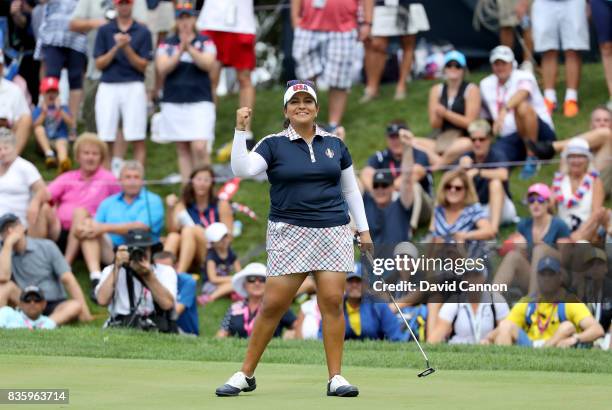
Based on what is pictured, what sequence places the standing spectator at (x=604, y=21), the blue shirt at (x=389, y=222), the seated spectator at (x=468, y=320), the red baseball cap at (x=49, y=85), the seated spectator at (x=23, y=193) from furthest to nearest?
the red baseball cap at (x=49, y=85) → the standing spectator at (x=604, y=21) → the blue shirt at (x=389, y=222) → the seated spectator at (x=23, y=193) → the seated spectator at (x=468, y=320)

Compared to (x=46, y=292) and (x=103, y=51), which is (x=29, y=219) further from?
(x=103, y=51)

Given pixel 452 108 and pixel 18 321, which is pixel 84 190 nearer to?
pixel 18 321

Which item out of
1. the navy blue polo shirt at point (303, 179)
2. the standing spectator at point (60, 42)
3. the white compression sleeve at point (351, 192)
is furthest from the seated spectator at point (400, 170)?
the navy blue polo shirt at point (303, 179)

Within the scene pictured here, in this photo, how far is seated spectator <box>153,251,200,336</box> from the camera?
44.4 ft

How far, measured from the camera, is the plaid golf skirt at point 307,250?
8.34 m

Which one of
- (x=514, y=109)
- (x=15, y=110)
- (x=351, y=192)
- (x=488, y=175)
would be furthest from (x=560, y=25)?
(x=351, y=192)

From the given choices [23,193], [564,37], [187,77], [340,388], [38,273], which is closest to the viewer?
[340,388]

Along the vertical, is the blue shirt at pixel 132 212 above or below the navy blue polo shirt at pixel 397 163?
below

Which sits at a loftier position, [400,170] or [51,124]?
[51,124]

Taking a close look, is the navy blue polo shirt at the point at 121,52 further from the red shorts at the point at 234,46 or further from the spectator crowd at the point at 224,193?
the red shorts at the point at 234,46

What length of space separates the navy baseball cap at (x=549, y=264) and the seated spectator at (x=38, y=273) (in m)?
4.48

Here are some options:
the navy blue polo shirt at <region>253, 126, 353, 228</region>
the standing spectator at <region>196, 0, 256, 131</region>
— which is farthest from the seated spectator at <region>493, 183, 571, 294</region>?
the navy blue polo shirt at <region>253, 126, 353, 228</region>

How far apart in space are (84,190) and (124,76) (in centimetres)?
157

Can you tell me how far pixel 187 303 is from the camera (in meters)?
13.6
